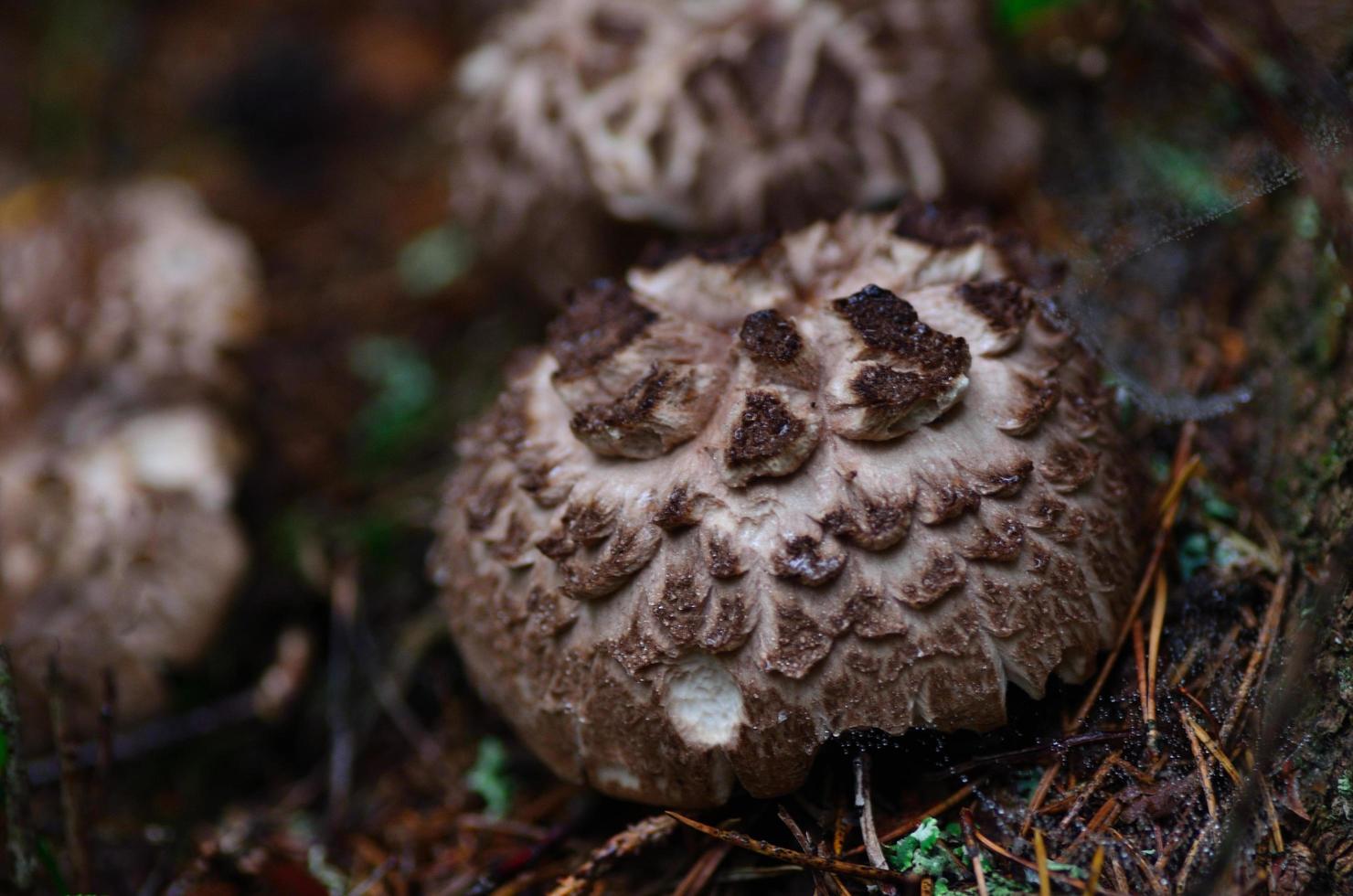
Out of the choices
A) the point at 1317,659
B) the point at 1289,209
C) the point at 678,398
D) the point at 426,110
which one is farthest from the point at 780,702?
the point at 426,110

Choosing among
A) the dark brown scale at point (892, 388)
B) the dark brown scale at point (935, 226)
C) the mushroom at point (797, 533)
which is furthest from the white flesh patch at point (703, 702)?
the dark brown scale at point (935, 226)

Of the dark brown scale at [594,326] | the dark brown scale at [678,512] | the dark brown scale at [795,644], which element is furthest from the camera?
the dark brown scale at [594,326]

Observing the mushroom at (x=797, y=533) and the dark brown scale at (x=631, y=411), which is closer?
the mushroom at (x=797, y=533)

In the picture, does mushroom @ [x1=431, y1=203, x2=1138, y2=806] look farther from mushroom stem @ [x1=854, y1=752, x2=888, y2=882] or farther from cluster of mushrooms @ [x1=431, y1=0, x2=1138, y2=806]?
mushroom stem @ [x1=854, y1=752, x2=888, y2=882]

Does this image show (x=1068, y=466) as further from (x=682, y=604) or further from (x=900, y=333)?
(x=682, y=604)

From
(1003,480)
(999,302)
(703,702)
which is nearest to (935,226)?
(999,302)

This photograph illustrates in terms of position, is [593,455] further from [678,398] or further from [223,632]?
[223,632]

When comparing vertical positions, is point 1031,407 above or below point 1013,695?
above

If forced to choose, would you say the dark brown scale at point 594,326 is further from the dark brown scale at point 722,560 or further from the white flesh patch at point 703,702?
the white flesh patch at point 703,702
